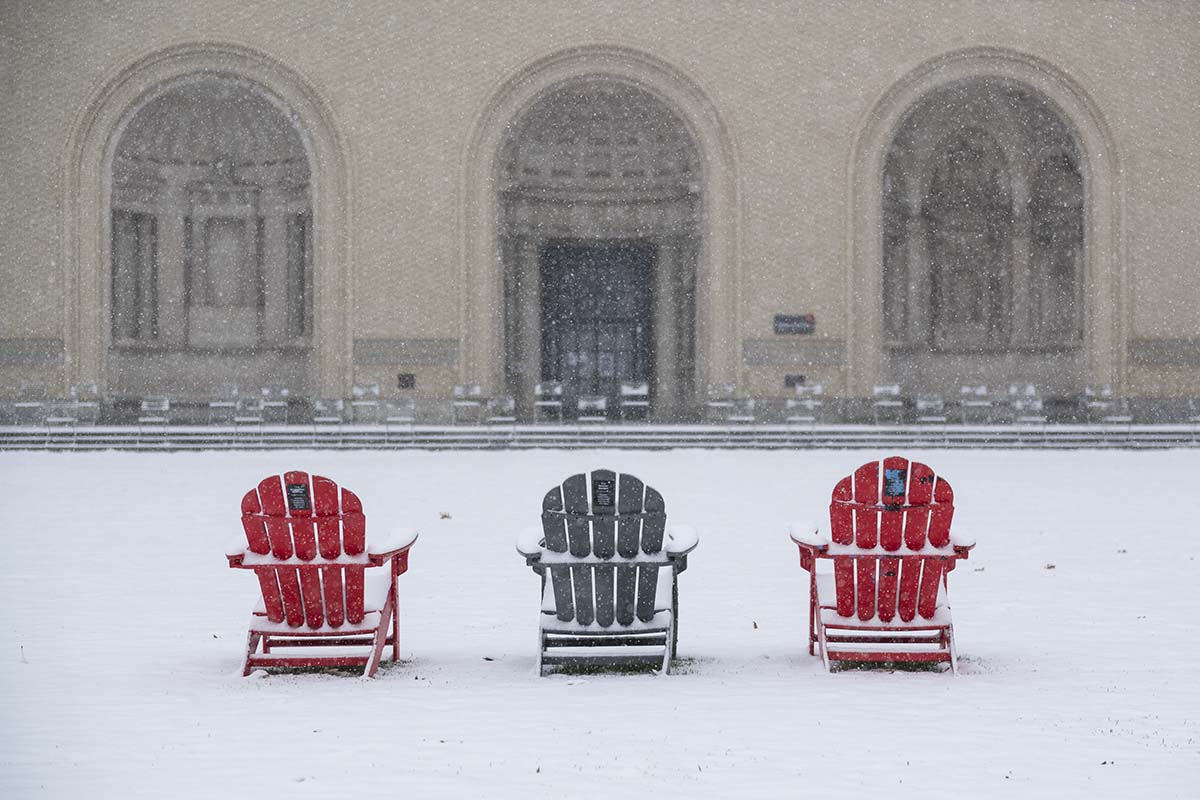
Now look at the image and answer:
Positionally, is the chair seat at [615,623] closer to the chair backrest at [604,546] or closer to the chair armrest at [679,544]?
the chair backrest at [604,546]

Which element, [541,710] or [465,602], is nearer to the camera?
[541,710]

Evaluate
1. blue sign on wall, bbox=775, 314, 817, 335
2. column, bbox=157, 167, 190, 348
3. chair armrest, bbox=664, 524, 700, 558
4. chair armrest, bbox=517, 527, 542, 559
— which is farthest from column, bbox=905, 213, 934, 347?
chair armrest, bbox=517, 527, 542, 559

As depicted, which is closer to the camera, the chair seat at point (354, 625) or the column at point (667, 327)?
the chair seat at point (354, 625)

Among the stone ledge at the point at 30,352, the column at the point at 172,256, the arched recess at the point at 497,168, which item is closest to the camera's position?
the stone ledge at the point at 30,352

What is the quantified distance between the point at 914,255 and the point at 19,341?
60.6 ft

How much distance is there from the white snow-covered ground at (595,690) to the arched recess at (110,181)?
15025 mm

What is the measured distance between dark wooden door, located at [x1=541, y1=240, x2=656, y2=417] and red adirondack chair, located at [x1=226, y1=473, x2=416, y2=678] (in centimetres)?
2433

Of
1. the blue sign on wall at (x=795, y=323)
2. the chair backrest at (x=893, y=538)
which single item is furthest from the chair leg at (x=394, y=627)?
the blue sign on wall at (x=795, y=323)

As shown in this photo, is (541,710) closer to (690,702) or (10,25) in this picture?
(690,702)

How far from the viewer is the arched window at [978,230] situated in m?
28.4

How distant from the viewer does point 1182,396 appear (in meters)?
26.2

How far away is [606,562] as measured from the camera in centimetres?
597

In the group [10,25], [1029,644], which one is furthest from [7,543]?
[10,25]

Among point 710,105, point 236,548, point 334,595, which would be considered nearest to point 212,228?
point 710,105
